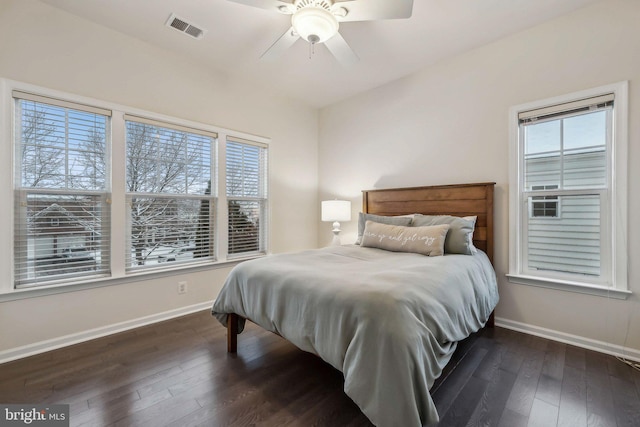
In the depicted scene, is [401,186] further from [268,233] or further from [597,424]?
[597,424]

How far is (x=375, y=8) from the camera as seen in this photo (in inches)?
70.2

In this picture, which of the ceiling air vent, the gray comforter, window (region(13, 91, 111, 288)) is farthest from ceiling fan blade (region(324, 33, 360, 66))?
window (region(13, 91, 111, 288))

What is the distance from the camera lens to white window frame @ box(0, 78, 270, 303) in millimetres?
2042

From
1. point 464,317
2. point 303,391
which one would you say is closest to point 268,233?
point 303,391

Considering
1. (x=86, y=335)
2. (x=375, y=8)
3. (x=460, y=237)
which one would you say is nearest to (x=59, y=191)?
(x=86, y=335)

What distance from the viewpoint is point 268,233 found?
148 inches

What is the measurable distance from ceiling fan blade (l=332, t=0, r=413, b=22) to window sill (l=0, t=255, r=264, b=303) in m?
2.76

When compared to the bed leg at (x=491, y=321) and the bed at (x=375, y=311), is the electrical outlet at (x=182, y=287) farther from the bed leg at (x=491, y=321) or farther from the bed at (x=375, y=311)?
the bed leg at (x=491, y=321)

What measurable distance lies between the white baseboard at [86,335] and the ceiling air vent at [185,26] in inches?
108

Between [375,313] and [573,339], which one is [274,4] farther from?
[573,339]

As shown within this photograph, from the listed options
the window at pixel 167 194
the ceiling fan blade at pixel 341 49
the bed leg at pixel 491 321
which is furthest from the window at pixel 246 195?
the bed leg at pixel 491 321

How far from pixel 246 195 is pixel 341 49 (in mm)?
2082

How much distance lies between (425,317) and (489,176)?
2.01 meters

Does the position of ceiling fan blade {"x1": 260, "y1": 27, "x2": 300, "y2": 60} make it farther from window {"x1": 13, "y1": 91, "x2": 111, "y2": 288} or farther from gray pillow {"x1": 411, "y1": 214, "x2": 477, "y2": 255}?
gray pillow {"x1": 411, "y1": 214, "x2": 477, "y2": 255}
